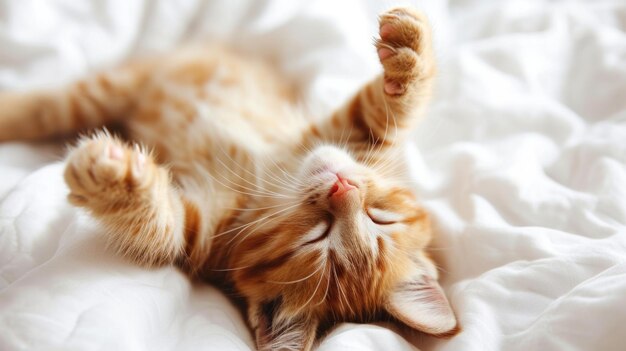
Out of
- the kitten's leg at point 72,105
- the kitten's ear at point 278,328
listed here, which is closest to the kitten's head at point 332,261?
the kitten's ear at point 278,328

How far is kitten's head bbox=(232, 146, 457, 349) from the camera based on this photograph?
1116 millimetres

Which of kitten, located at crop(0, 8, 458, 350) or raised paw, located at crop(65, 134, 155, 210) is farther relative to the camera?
kitten, located at crop(0, 8, 458, 350)

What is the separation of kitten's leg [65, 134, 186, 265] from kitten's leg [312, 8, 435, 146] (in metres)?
0.59

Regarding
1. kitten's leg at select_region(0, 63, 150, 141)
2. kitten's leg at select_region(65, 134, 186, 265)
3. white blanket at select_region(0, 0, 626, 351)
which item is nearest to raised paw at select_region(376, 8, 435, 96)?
white blanket at select_region(0, 0, 626, 351)

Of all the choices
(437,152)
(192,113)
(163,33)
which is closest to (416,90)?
(437,152)

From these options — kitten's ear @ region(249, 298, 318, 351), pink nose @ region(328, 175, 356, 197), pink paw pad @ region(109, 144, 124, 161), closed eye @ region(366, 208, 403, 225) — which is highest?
pink paw pad @ region(109, 144, 124, 161)

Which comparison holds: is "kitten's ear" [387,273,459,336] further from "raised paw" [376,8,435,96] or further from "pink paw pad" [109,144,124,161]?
"pink paw pad" [109,144,124,161]

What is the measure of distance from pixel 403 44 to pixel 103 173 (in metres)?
0.75

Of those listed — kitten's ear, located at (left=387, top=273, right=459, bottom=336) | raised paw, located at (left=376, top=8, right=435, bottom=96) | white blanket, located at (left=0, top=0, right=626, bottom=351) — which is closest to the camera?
white blanket, located at (left=0, top=0, right=626, bottom=351)

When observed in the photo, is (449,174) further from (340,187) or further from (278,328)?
(278,328)

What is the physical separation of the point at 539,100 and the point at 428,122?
0.32 metres

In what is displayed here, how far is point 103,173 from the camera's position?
937 mm

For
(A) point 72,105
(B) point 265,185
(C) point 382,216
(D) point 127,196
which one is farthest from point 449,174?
(A) point 72,105

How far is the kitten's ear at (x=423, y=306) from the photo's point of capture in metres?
1.00
